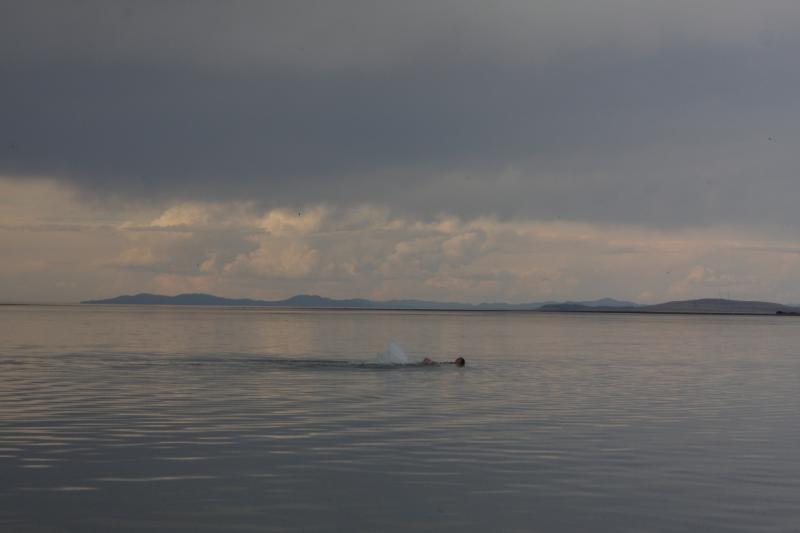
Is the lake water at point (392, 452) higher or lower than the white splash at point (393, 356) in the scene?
lower

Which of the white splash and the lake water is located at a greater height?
the white splash

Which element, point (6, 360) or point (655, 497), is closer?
point (655, 497)

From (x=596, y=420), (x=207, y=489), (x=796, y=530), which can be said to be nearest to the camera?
(x=796, y=530)

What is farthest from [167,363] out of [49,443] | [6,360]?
[49,443]

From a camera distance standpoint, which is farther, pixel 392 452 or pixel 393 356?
pixel 393 356

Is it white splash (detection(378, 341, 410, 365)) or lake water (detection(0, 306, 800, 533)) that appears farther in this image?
white splash (detection(378, 341, 410, 365))

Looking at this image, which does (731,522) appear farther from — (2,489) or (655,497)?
(2,489)

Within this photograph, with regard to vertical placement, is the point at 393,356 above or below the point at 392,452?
above

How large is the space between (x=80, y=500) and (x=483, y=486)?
8.91m

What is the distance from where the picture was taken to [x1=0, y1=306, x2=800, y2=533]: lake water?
1833 centimetres

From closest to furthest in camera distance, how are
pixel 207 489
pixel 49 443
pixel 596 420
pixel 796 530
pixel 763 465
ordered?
pixel 796 530, pixel 207 489, pixel 763 465, pixel 49 443, pixel 596 420

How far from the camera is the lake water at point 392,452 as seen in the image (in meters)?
18.3

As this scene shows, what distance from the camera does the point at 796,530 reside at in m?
17.5

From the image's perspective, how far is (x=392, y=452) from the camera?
25625 millimetres
